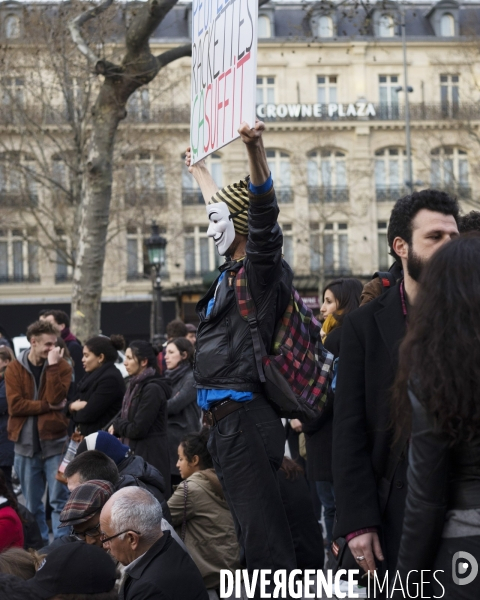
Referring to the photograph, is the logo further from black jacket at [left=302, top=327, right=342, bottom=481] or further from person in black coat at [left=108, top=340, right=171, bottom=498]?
person in black coat at [left=108, top=340, right=171, bottom=498]

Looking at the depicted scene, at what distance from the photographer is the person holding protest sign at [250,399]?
402cm

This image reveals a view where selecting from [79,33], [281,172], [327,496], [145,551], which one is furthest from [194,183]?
[145,551]

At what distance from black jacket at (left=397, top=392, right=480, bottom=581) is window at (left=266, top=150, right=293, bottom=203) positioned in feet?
137

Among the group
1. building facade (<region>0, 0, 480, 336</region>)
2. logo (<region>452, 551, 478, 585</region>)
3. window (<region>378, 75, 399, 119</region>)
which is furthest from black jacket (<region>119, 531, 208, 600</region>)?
window (<region>378, 75, 399, 119</region>)

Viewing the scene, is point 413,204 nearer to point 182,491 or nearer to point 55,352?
point 182,491

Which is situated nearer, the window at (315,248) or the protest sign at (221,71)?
the protest sign at (221,71)

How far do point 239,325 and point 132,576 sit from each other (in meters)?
1.23

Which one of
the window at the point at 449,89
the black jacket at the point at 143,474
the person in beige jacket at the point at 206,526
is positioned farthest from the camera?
the window at the point at 449,89

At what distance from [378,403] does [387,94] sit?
146 feet

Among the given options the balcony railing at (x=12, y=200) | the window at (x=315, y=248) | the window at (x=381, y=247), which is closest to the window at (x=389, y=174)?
the window at (x=381, y=247)

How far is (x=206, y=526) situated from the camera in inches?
240

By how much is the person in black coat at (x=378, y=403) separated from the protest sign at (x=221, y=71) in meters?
0.89

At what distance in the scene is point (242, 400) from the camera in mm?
4094

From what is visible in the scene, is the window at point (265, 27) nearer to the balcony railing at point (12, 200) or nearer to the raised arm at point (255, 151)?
the balcony railing at point (12, 200)
